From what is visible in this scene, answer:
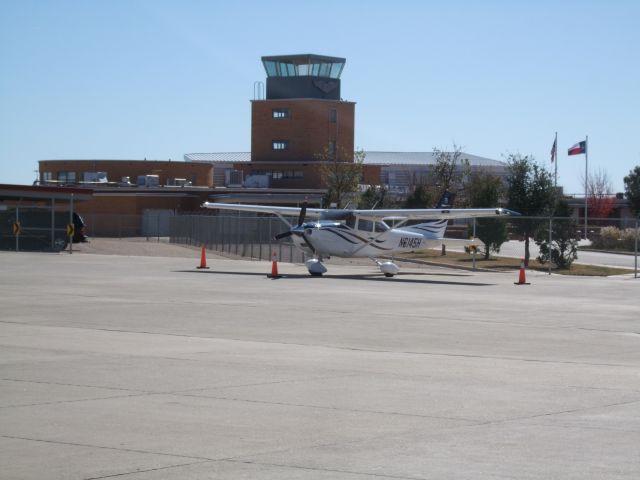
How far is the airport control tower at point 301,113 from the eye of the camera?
8538 centimetres

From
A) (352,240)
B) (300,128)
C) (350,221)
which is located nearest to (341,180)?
(300,128)

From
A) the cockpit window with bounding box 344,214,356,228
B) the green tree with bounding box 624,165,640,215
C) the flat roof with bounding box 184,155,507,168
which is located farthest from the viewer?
the flat roof with bounding box 184,155,507,168

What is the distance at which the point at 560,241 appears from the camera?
43.3 m

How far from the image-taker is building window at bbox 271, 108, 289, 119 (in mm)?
85938

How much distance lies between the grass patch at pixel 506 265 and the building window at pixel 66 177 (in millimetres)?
43541

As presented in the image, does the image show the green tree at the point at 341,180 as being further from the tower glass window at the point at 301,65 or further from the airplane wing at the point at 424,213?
the airplane wing at the point at 424,213

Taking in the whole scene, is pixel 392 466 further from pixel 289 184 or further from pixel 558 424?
pixel 289 184

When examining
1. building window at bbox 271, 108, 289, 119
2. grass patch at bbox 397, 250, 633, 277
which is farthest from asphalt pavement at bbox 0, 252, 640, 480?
building window at bbox 271, 108, 289, 119

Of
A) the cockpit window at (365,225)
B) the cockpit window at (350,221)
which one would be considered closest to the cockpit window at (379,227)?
the cockpit window at (365,225)

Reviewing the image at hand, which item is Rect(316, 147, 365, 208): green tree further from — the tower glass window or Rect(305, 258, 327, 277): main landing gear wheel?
Rect(305, 258, 327, 277): main landing gear wheel

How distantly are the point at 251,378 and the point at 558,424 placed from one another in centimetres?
399

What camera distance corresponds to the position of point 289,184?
85125mm

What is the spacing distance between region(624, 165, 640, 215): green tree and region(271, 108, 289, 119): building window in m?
38.8

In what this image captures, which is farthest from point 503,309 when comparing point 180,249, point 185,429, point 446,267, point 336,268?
point 180,249
